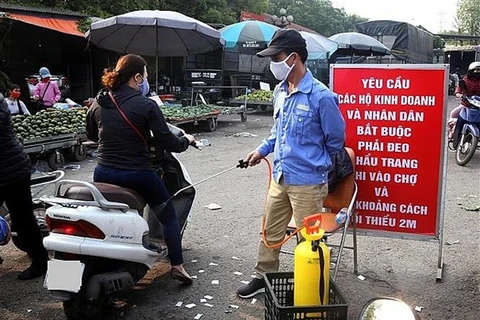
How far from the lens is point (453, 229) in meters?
5.68

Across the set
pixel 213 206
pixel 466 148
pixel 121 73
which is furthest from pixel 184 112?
pixel 121 73

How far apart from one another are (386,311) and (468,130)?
7.91m

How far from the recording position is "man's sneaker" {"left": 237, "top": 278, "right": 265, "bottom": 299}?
3988 mm

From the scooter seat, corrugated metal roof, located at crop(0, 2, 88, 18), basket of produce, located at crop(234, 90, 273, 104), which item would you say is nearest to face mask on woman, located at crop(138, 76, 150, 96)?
the scooter seat

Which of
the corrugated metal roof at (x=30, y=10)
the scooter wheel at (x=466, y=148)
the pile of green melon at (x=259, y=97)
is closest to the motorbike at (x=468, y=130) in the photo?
the scooter wheel at (x=466, y=148)

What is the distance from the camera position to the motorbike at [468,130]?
8.89 m

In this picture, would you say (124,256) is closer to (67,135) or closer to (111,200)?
(111,200)

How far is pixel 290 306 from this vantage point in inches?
112

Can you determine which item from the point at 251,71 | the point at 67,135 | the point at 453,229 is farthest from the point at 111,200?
the point at 251,71

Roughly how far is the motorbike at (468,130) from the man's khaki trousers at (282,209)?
20.3 feet

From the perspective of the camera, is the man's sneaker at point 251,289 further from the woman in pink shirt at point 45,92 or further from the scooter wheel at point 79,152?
the woman in pink shirt at point 45,92

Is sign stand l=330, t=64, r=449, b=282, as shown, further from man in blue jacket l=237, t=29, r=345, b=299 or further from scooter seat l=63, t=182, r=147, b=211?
scooter seat l=63, t=182, r=147, b=211

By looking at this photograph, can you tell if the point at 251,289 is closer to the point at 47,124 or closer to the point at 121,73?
the point at 121,73

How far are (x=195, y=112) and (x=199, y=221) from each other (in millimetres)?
7532
